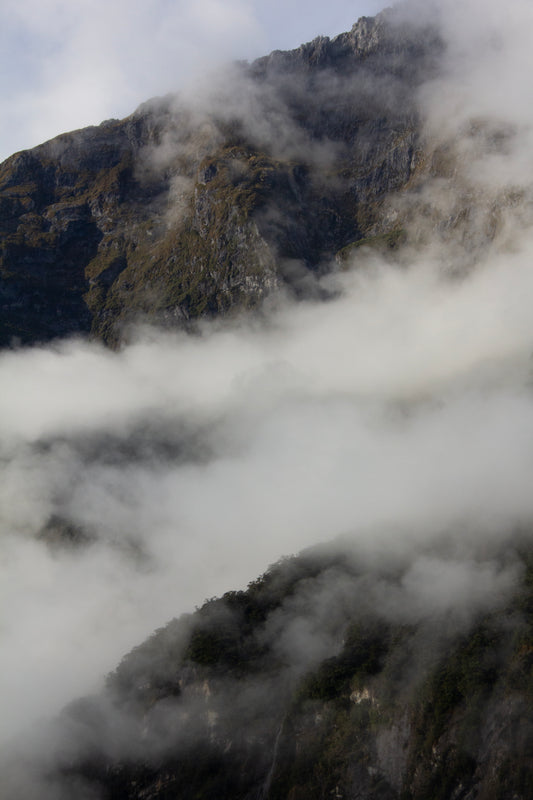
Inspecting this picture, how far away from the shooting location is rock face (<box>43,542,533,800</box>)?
114 m

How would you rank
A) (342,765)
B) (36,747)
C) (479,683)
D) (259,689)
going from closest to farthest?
(479,683) → (342,765) → (259,689) → (36,747)

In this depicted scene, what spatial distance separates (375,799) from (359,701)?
57.2 feet

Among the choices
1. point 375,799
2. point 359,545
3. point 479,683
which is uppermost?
point 359,545

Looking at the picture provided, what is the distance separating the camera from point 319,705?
136 metres

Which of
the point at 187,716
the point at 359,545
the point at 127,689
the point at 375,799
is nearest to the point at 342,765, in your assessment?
the point at 375,799

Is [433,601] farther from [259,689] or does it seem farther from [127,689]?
[127,689]

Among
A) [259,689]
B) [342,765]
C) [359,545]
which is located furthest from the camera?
[359,545]

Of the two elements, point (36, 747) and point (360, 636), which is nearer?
point (360, 636)

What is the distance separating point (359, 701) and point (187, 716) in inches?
1685

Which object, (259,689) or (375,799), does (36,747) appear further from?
(375,799)

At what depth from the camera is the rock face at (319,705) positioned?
114 m

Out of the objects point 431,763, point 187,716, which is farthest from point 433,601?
point 187,716

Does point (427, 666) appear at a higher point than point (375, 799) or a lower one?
higher

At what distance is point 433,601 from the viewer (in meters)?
152
